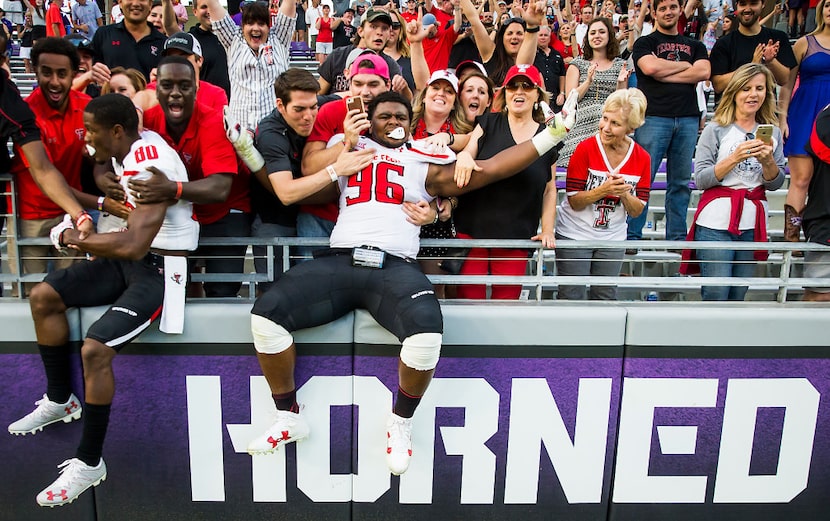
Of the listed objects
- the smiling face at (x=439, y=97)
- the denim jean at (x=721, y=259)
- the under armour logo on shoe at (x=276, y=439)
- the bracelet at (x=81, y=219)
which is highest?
the smiling face at (x=439, y=97)

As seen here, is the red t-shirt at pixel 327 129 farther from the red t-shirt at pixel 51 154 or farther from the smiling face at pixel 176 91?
the red t-shirt at pixel 51 154

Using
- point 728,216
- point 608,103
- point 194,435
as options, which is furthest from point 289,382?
point 728,216

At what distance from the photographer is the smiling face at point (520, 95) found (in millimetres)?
3553

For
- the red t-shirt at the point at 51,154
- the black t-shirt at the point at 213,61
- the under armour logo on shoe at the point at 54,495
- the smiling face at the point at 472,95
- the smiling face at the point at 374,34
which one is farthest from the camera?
the black t-shirt at the point at 213,61

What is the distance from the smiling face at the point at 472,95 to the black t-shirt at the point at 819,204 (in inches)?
68.9

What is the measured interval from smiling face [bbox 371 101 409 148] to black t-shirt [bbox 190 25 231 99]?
7.68 ft

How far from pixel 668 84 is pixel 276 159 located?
3.24 m

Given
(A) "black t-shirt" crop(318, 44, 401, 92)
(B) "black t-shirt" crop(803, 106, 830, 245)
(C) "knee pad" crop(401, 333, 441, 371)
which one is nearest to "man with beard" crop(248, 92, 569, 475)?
(C) "knee pad" crop(401, 333, 441, 371)

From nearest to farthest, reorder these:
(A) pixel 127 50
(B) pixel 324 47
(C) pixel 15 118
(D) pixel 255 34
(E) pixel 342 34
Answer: (C) pixel 15 118 < (D) pixel 255 34 < (A) pixel 127 50 < (B) pixel 324 47 < (E) pixel 342 34

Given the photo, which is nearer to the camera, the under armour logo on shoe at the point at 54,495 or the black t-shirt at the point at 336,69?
the under armour logo on shoe at the point at 54,495

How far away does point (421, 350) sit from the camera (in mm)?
2822

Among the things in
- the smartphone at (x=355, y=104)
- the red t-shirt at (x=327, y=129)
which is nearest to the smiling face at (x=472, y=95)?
the red t-shirt at (x=327, y=129)

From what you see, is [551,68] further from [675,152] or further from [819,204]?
[819,204]

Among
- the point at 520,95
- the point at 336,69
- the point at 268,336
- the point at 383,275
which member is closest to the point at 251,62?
the point at 336,69
